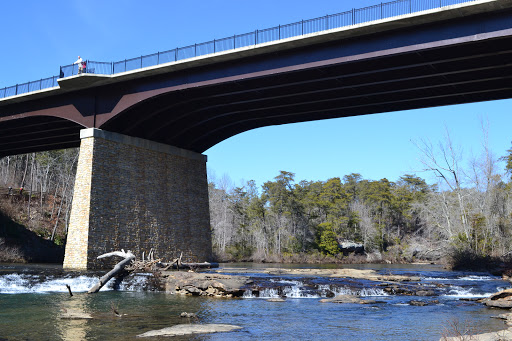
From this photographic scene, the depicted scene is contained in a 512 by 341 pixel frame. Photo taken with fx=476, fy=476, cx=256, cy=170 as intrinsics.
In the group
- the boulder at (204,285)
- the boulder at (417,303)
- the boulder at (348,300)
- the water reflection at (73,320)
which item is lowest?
the boulder at (417,303)

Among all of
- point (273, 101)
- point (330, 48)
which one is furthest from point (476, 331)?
point (273, 101)

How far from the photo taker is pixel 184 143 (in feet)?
137

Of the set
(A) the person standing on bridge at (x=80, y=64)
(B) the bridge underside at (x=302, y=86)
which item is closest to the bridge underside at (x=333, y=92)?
(B) the bridge underside at (x=302, y=86)

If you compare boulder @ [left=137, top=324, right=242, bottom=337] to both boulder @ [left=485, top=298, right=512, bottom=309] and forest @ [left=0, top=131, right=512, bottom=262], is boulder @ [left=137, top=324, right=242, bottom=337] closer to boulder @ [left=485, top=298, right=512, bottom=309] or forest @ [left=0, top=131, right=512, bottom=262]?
boulder @ [left=485, top=298, right=512, bottom=309]

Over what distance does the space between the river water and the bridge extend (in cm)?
802

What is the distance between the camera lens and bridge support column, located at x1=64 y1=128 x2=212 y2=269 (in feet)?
102

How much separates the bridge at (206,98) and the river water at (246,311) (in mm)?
8015

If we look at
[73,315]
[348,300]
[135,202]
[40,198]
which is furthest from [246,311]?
[40,198]

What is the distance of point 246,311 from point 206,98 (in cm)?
1912

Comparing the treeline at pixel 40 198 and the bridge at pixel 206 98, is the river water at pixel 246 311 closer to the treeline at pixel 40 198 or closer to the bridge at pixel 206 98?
the bridge at pixel 206 98

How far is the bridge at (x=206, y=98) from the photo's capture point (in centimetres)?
2481

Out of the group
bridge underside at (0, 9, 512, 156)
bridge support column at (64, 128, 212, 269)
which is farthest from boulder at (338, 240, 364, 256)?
bridge underside at (0, 9, 512, 156)

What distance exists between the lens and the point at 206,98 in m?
33.0

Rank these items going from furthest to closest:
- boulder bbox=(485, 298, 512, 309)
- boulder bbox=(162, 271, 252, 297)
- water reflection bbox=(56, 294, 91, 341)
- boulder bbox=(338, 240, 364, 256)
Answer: boulder bbox=(338, 240, 364, 256)
boulder bbox=(162, 271, 252, 297)
boulder bbox=(485, 298, 512, 309)
water reflection bbox=(56, 294, 91, 341)
